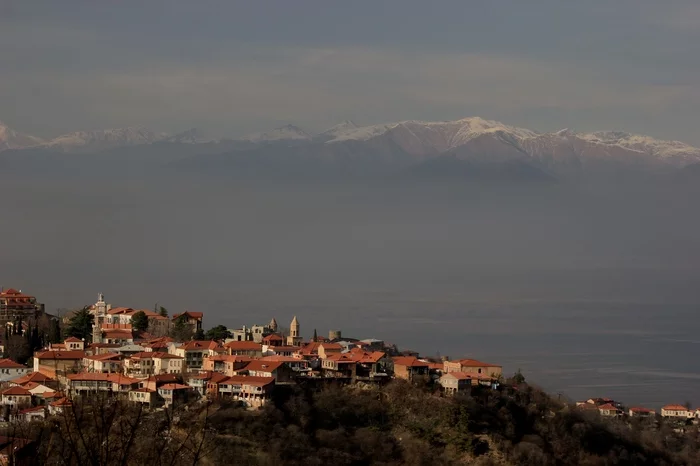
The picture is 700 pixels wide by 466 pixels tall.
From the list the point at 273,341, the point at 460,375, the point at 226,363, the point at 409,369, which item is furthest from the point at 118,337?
the point at 460,375

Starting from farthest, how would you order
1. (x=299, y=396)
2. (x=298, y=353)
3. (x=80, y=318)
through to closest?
(x=80, y=318)
(x=298, y=353)
(x=299, y=396)

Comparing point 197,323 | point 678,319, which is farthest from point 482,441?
point 678,319

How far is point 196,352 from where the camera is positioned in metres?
31.8

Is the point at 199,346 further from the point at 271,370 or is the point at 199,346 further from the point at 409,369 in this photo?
the point at 409,369

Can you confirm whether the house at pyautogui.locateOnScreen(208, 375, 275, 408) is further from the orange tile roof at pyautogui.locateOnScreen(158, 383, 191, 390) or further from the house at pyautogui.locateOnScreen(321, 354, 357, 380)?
the house at pyautogui.locateOnScreen(321, 354, 357, 380)

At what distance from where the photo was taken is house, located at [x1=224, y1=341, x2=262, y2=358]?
106 ft

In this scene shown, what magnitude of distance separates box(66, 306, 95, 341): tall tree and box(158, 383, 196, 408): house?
30.9 feet

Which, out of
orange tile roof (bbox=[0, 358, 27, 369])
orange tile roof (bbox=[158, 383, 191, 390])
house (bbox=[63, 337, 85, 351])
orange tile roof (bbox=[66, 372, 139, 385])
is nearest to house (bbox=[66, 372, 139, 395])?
orange tile roof (bbox=[66, 372, 139, 385])

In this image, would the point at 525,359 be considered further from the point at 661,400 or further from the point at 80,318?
the point at 80,318

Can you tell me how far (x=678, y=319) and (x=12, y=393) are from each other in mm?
78944

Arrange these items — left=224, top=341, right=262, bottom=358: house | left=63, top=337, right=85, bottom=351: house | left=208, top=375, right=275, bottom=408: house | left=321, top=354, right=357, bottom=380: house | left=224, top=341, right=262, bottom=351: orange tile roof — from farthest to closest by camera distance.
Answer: left=63, top=337, right=85, bottom=351: house
left=224, top=341, right=262, bottom=351: orange tile roof
left=224, top=341, right=262, bottom=358: house
left=321, top=354, right=357, bottom=380: house
left=208, top=375, right=275, bottom=408: house

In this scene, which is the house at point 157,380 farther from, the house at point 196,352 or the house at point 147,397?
the house at point 196,352

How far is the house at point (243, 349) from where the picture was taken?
3228 centimetres

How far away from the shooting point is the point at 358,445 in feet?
86.8
